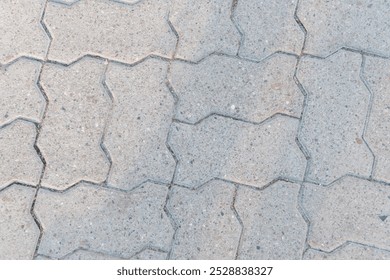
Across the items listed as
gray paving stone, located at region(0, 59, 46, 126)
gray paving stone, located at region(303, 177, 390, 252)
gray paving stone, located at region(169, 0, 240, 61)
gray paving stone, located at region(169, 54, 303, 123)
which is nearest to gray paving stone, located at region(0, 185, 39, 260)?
gray paving stone, located at region(0, 59, 46, 126)

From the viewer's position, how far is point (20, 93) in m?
2.51

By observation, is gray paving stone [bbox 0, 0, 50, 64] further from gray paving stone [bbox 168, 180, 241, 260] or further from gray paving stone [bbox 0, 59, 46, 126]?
gray paving stone [bbox 168, 180, 241, 260]

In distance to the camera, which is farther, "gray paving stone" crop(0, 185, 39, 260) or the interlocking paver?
the interlocking paver

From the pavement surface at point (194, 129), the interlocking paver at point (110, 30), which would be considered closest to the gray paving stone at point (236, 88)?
the pavement surface at point (194, 129)

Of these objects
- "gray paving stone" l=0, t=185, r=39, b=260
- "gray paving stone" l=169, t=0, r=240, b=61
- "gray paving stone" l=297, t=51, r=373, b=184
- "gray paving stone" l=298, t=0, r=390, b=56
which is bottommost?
"gray paving stone" l=0, t=185, r=39, b=260

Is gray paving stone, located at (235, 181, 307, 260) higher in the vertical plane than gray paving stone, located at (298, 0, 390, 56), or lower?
lower

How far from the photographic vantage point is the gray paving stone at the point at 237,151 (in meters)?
2.46

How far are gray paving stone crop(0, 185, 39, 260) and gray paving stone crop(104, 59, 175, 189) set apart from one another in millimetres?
365

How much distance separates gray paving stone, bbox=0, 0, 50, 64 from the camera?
2.54 m

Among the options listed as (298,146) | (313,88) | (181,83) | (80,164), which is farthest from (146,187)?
(313,88)

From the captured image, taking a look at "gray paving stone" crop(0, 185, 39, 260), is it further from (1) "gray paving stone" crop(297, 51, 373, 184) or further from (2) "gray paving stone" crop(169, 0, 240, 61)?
(1) "gray paving stone" crop(297, 51, 373, 184)

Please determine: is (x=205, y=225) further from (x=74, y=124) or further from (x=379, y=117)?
(x=379, y=117)

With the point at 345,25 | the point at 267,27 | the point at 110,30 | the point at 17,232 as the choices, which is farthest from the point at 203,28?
the point at 17,232
